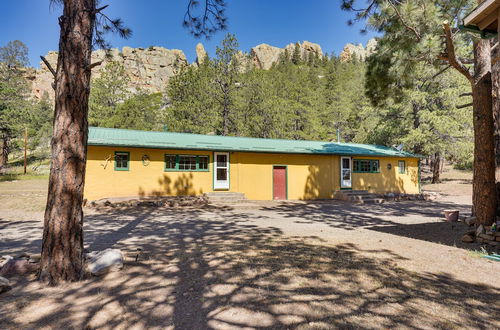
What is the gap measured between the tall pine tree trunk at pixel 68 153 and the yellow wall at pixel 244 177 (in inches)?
360

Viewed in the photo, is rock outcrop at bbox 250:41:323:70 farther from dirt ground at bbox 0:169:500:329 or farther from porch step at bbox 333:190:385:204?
dirt ground at bbox 0:169:500:329

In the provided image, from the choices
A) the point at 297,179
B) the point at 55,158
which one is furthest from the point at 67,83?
the point at 297,179

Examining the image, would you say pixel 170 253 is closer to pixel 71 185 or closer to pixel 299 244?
pixel 71 185

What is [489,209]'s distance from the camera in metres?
5.74

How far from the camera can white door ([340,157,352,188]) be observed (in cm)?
1620

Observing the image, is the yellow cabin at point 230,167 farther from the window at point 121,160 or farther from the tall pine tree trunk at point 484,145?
the tall pine tree trunk at point 484,145

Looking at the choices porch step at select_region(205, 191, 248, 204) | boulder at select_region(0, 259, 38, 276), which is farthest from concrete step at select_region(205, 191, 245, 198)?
boulder at select_region(0, 259, 38, 276)

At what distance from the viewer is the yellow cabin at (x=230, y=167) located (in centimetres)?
1207

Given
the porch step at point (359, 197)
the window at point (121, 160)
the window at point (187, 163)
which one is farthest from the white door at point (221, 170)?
the porch step at point (359, 197)

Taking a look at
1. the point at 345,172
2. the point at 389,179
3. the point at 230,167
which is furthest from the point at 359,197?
the point at 230,167

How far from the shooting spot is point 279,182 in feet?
49.4

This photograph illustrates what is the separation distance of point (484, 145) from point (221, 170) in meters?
10.7

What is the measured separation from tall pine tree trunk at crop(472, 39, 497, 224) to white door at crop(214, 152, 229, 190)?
10285 mm

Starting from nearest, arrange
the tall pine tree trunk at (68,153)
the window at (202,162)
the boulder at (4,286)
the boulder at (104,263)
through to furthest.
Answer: the boulder at (4,286)
the tall pine tree trunk at (68,153)
the boulder at (104,263)
the window at (202,162)
